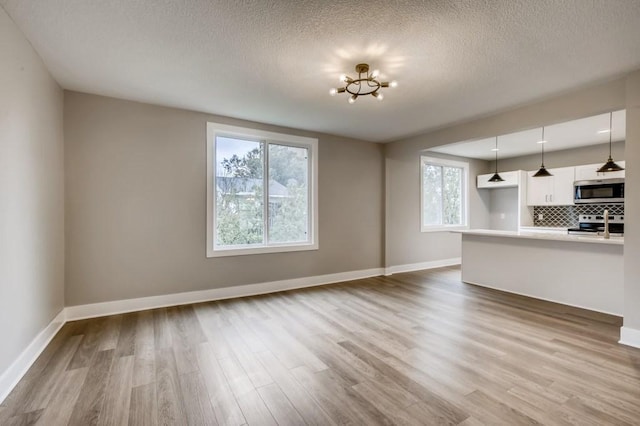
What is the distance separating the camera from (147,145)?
3758 mm

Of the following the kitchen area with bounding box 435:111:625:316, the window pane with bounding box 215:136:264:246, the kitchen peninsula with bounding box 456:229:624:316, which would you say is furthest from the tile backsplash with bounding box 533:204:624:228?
the window pane with bounding box 215:136:264:246

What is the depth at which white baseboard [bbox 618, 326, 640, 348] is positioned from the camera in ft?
9.00

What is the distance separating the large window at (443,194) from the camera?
21.9ft

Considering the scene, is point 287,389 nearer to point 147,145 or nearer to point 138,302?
point 138,302

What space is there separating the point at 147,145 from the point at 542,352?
4799 millimetres

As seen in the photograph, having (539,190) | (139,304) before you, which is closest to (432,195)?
(539,190)

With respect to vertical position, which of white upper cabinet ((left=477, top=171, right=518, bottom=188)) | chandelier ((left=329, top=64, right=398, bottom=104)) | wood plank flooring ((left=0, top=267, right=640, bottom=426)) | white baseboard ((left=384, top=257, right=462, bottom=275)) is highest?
chandelier ((left=329, top=64, right=398, bottom=104))

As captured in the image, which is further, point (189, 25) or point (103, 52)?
point (103, 52)

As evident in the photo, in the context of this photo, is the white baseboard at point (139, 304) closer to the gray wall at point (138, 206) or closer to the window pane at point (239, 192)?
the gray wall at point (138, 206)

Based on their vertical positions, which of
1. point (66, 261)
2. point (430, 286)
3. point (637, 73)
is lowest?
point (430, 286)

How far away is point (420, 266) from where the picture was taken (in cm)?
639

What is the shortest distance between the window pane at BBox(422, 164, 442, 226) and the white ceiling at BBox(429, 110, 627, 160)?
51 cm

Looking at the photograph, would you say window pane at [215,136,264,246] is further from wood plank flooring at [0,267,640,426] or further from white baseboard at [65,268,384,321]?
wood plank flooring at [0,267,640,426]

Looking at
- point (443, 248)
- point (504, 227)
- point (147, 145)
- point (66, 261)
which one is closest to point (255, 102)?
point (147, 145)
